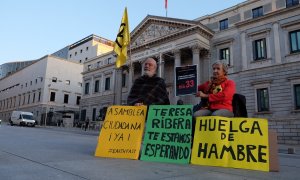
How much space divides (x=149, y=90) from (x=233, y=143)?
1.93 m

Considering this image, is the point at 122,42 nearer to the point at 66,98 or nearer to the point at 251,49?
the point at 251,49

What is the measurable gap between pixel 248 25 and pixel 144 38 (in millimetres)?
13814

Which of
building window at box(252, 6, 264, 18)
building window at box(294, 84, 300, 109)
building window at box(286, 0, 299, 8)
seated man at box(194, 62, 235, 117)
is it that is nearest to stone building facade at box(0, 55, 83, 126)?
building window at box(252, 6, 264, 18)

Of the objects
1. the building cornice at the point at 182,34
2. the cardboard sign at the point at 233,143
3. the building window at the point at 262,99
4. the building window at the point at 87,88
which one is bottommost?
the cardboard sign at the point at 233,143

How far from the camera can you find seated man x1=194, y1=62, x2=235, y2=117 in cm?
427

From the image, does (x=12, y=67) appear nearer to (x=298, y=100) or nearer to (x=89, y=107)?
(x=89, y=107)

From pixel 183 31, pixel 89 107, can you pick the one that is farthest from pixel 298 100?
pixel 89 107

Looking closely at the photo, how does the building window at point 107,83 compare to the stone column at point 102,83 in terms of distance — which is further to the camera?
the stone column at point 102,83

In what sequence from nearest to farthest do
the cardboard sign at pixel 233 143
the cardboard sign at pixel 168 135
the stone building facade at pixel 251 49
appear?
the cardboard sign at pixel 233 143
the cardboard sign at pixel 168 135
the stone building facade at pixel 251 49

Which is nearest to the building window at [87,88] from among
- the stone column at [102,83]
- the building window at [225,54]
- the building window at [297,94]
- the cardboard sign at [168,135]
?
the stone column at [102,83]

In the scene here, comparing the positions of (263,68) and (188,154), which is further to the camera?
(263,68)

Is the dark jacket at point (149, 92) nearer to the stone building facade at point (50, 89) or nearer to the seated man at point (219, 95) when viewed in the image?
the seated man at point (219, 95)

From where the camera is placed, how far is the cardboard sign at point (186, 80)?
A: 54.6 feet

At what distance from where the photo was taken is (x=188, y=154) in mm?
3945
